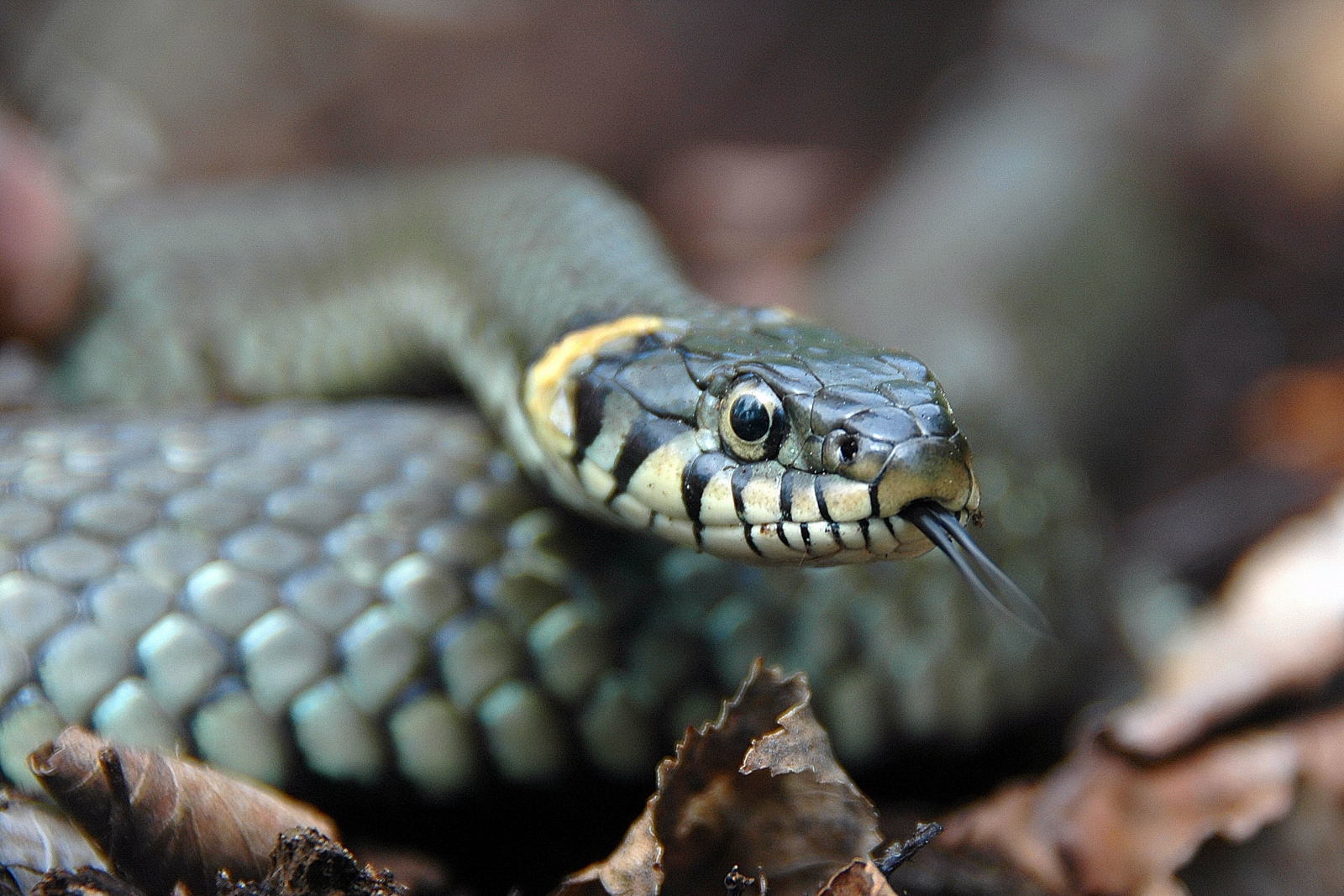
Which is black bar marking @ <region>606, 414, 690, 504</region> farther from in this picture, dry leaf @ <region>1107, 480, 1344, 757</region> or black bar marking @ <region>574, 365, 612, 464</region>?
dry leaf @ <region>1107, 480, 1344, 757</region>

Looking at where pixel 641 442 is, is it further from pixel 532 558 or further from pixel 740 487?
pixel 532 558

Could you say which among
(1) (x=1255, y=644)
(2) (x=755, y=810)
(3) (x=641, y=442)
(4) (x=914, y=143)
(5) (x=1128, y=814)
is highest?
(3) (x=641, y=442)

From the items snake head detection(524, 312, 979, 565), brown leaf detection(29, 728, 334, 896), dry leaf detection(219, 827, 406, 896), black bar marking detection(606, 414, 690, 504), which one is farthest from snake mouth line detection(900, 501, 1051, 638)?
brown leaf detection(29, 728, 334, 896)

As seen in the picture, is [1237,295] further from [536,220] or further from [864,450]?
[864,450]

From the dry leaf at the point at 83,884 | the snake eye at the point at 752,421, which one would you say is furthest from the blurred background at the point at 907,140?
the dry leaf at the point at 83,884

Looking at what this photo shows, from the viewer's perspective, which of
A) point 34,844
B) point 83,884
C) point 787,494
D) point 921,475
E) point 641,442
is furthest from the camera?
point 641,442

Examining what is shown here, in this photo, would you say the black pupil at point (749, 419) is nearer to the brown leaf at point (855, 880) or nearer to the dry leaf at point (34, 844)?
the brown leaf at point (855, 880)

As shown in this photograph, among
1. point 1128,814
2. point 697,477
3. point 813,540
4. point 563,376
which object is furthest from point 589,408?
point 1128,814

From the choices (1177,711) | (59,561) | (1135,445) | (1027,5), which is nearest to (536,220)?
(59,561)
